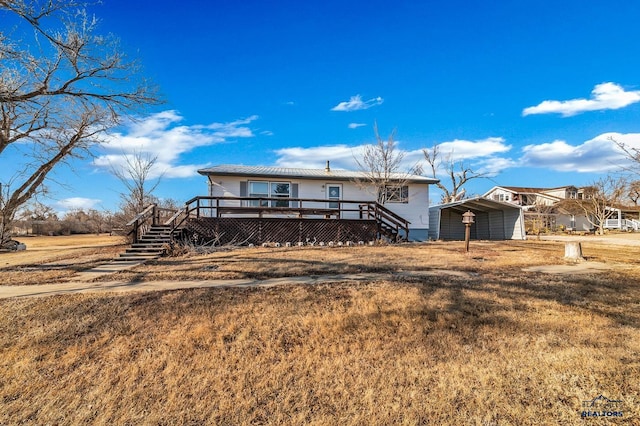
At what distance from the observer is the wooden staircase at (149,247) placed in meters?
9.95

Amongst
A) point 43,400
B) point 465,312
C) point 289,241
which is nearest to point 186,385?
point 43,400

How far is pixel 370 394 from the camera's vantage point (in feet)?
10.7

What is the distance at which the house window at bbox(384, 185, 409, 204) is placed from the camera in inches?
712

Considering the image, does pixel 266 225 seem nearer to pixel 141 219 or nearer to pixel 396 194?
pixel 141 219

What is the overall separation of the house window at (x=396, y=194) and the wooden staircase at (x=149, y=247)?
11001 mm

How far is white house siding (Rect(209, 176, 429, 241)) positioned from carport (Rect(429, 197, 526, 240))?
1127 mm

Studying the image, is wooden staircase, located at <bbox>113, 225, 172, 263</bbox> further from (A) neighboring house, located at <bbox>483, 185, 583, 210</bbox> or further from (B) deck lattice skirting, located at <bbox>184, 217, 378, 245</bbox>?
(A) neighboring house, located at <bbox>483, 185, 583, 210</bbox>

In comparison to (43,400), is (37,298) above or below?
above

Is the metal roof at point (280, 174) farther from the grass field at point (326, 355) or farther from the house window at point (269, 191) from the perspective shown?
the grass field at point (326, 355)

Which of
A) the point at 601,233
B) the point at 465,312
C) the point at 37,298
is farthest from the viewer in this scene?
the point at 601,233

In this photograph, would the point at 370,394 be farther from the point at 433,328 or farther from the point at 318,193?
the point at 318,193

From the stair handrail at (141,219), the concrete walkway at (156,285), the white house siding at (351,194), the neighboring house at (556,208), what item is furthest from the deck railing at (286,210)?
the neighboring house at (556,208)

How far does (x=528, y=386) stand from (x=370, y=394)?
1618 millimetres

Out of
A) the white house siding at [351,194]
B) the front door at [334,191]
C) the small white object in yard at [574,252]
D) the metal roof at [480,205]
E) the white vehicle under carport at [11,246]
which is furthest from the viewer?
the white vehicle under carport at [11,246]
